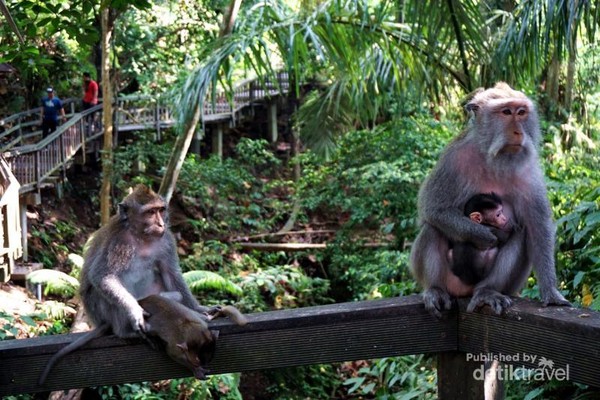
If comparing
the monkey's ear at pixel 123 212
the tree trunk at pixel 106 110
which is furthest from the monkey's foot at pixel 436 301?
the tree trunk at pixel 106 110

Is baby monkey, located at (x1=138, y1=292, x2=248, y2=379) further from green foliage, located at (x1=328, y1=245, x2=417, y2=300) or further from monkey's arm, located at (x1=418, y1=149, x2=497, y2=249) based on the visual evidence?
green foliage, located at (x1=328, y1=245, x2=417, y2=300)

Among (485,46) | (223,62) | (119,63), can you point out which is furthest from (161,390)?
(119,63)

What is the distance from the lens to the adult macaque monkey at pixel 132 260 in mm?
3908

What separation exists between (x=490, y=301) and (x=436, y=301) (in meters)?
0.21

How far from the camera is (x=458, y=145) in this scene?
382 centimetres

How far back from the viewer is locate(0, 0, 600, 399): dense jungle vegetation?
6262 millimetres

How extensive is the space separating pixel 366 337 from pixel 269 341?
1.15 ft

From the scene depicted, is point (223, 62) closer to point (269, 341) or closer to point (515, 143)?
point (515, 143)

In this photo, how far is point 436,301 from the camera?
121 inches

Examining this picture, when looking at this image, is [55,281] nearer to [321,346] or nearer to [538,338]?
[321,346]

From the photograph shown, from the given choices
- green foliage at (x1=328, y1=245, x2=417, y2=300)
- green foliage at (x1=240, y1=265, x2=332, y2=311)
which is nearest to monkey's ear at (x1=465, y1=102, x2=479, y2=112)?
green foliage at (x1=328, y1=245, x2=417, y2=300)

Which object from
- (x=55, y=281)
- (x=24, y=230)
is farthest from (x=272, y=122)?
(x=55, y=281)

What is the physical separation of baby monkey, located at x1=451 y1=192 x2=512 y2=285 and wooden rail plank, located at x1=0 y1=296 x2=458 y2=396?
26.1 inches

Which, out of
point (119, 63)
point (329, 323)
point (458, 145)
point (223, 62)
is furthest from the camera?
point (119, 63)
